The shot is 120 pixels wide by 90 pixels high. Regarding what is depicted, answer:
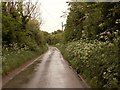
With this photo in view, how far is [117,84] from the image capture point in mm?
11961

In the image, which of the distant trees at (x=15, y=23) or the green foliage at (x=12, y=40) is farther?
the distant trees at (x=15, y=23)

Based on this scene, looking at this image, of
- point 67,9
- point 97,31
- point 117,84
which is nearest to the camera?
point 117,84

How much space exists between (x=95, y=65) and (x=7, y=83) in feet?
16.9

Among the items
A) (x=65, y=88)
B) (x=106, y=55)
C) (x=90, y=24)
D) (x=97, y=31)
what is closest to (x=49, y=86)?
(x=65, y=88)

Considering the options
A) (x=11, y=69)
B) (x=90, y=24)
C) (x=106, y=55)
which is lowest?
(x=11, y=69)

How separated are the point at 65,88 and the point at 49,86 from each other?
0.98 metres

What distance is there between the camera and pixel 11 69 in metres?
23.7

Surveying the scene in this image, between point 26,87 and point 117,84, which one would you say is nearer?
point 117,84

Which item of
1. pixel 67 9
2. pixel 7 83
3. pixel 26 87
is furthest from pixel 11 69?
pixel 67 9

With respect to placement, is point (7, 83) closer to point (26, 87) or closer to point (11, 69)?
point (26, 87)

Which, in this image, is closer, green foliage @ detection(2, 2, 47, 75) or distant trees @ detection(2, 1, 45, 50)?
green foliage @ detection(2, 2, 47, 75)

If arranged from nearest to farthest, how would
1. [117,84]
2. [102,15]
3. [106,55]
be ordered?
[117,84] → [106,55] → [102,15]

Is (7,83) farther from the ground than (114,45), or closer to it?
closer to it

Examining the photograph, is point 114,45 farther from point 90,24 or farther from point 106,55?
point 90,24
